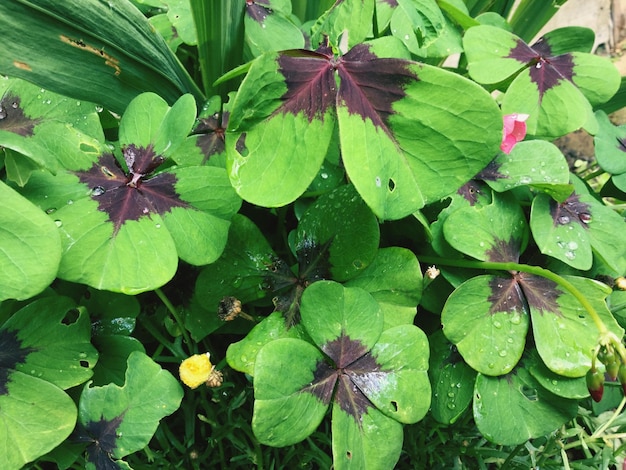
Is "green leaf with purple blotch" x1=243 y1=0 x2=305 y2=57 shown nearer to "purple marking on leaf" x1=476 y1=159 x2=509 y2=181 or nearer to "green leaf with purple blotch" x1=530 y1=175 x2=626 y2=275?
"purple marking on leaf" x1=476 y1=159 x2=509 y2=181

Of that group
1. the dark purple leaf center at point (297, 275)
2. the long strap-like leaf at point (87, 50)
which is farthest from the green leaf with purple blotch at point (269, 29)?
the dark purple leaf center at point (297, 275)

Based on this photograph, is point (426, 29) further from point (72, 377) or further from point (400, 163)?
point (72, 377)

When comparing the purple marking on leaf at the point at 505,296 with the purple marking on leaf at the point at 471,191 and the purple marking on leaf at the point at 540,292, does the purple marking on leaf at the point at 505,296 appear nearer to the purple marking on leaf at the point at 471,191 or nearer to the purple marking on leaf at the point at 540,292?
the purple marking on leaf at the point at 540,292

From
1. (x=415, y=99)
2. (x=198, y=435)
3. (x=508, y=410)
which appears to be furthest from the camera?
(x=198, y=435)

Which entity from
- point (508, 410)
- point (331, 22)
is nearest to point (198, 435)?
point (508, 410)

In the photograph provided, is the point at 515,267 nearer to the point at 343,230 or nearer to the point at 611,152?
the point at 343,230

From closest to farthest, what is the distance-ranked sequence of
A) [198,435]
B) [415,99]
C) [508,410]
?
[415,99], [508,410], [198,435]
